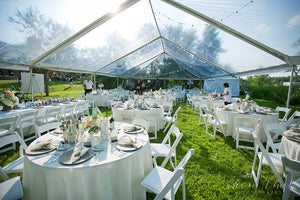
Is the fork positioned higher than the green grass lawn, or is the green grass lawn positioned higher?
the fork

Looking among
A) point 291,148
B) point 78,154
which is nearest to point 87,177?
point 78,154

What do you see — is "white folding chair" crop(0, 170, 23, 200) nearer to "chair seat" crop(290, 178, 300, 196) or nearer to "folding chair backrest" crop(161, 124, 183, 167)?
"folding chair backrest" crop(161, 124, 183, 167)

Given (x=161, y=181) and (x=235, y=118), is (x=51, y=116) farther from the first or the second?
(x=235, y=118)

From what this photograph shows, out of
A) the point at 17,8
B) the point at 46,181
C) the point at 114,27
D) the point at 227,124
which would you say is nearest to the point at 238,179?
the point at 227,124

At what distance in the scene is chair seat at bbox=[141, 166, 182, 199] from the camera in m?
1.71

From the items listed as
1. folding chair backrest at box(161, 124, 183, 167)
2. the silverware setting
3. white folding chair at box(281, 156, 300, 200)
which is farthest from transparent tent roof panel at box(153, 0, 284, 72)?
the silverware setting

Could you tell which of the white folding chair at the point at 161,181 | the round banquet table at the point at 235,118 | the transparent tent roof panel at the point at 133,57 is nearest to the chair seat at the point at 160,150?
the white folding chair at the point at 161,181

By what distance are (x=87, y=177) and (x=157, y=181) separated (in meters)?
0.94

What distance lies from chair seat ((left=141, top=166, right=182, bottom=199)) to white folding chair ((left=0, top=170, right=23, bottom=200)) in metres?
1.63

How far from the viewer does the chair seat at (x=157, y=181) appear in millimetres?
1713

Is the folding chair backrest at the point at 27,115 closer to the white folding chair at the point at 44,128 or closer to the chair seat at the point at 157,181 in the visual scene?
the white folding chair at the point at 44,128

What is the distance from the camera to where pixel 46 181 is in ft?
4.86

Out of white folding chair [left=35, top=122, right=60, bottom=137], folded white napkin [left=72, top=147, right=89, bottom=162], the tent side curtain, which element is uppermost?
the tent side curtain

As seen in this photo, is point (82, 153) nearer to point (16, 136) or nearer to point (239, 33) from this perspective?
point (16, 136)
